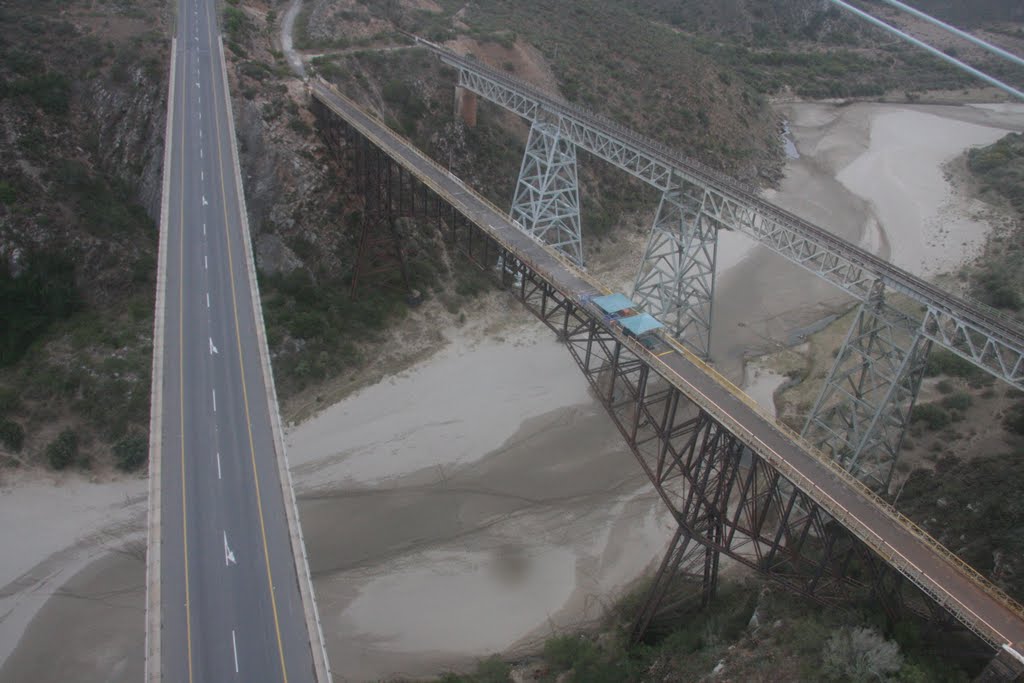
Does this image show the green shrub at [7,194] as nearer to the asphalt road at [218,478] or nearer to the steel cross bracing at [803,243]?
the asphalt road at [218,478]

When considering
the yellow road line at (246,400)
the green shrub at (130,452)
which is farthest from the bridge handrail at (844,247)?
the green shrub at (130,452)

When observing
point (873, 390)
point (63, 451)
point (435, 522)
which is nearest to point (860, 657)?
point (873, 390)

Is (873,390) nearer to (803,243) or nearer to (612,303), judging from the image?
(803,243)

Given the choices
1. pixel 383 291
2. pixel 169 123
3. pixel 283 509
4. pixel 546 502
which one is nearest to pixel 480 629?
pixel 546 502

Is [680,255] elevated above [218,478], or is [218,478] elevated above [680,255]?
[680,255]

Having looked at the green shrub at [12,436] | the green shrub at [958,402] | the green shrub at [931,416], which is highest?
the green shrub at [958,402]
